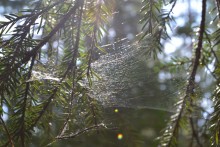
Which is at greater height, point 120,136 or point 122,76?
point 122,76

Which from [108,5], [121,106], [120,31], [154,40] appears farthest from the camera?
[120,31]

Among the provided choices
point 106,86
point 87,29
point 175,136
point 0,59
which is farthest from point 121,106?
point 0,59

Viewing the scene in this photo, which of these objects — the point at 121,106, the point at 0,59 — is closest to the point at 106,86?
the point at 121,106

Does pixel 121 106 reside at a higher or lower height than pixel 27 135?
higher

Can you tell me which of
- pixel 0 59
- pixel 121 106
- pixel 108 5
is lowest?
pixel 0 59

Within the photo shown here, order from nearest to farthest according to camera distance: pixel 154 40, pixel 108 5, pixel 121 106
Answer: pixel 108 5 → pixel 154 40 → pixel 121 106

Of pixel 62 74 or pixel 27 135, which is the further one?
pixel 62 74

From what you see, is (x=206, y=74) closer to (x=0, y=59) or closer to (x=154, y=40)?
(x=154, y=40)

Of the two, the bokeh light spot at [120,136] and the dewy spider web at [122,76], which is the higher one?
the dewy spider web at [122,76]

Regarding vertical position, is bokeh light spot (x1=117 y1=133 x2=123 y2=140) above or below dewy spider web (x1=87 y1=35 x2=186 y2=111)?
below
